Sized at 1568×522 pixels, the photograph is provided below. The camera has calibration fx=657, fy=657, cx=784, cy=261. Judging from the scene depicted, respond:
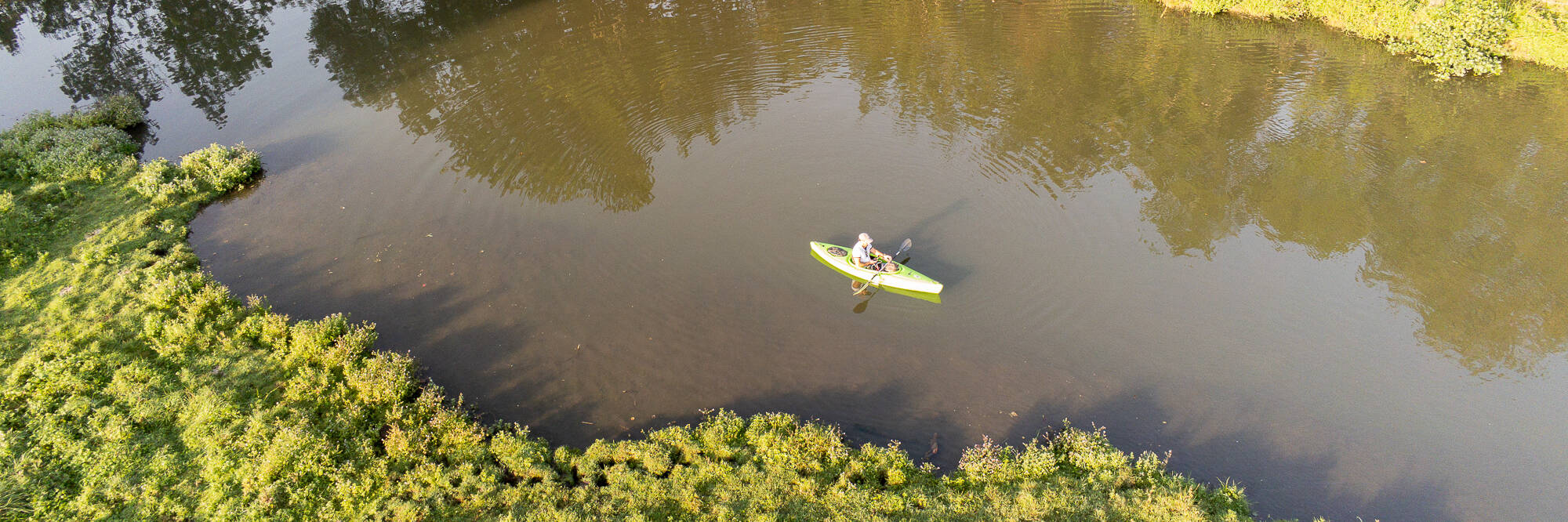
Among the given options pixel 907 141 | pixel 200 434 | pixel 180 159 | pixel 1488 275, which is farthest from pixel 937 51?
pixel 180 159

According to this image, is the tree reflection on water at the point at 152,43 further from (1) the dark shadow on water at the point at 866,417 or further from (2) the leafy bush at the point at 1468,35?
(2) the leafy bush at the point at 1468,35

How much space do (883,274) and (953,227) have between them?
2.92 m

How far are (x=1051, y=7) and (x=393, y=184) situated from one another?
26774mm

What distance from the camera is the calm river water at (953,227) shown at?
12711 millimetres

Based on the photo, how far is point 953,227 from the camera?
16.9 meters

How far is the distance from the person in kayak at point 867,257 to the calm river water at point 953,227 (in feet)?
2.38

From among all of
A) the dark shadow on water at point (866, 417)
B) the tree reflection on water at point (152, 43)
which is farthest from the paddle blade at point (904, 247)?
the tree reflection on water at point (152, 43)

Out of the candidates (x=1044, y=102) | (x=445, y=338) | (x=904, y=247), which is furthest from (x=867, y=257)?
(x=1044, y=102)

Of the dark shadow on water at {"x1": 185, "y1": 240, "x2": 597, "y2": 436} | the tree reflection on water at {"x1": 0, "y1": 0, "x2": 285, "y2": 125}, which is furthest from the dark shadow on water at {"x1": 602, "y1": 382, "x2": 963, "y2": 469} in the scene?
the tree reflection on water at {"x1": 0, "y1": 0, "x2": 285, "y2": 125}

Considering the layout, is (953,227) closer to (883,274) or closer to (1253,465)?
(883,274)

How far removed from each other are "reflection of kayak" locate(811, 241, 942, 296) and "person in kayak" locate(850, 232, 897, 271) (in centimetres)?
11

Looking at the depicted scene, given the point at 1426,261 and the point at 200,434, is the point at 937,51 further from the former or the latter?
the point at 200,434

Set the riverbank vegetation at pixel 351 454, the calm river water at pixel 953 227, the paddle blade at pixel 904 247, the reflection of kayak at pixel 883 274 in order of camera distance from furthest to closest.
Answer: the paddle blade at pixel 904 247 → the reflection of kayak at pixel 883 274 → the calm river water at pixel 953 227 → the riverbank vegetation at pixel 351 454

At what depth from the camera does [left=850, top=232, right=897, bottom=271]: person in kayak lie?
15.1 meters
